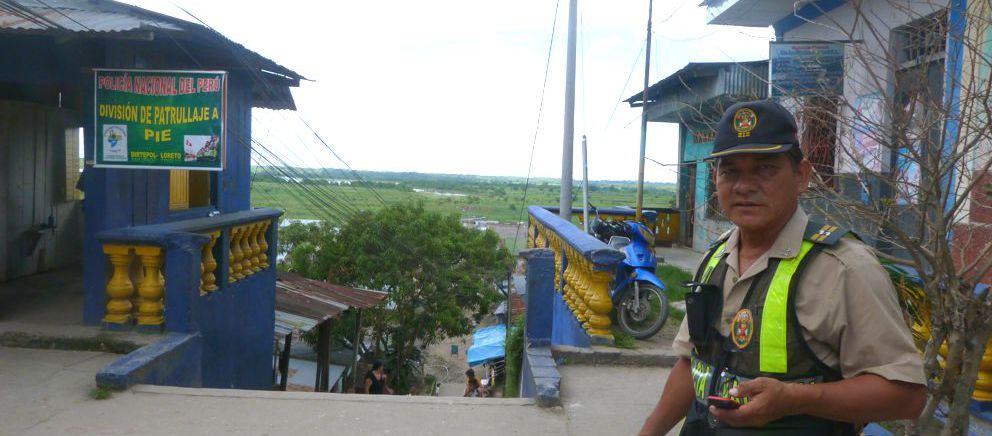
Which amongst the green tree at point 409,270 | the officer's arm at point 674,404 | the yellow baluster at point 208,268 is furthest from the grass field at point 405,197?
the officer's arm at point 674,404

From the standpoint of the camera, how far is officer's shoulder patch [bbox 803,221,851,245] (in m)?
1.80

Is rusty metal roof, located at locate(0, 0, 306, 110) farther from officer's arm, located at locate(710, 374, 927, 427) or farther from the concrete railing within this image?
officer's arm, located at locate(710, 374, 927, 427)

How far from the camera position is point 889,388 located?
167cm

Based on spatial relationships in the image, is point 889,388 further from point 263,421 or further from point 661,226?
point 661,226

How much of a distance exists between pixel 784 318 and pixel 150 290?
193 inches

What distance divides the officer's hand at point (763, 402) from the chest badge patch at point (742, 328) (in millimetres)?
150

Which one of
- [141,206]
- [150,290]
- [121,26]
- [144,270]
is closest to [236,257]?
[141,206]

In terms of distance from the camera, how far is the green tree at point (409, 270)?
70.5 feet

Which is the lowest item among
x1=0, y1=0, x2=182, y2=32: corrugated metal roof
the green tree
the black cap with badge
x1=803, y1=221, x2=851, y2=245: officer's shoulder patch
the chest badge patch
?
the green tree

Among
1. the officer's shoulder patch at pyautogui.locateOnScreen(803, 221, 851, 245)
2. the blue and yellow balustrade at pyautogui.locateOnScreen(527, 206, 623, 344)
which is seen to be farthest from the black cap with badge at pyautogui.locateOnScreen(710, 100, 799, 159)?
the blue and yellow balustrade at pyautogui.locateOnScreen(527, 206, 623, 344)

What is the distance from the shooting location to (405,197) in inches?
1174

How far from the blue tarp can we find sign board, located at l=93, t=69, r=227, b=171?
12.1 metres

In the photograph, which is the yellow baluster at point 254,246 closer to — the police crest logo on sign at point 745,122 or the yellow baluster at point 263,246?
the yellow baluster at point 263,246

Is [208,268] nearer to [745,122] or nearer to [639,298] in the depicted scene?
[639,298]
